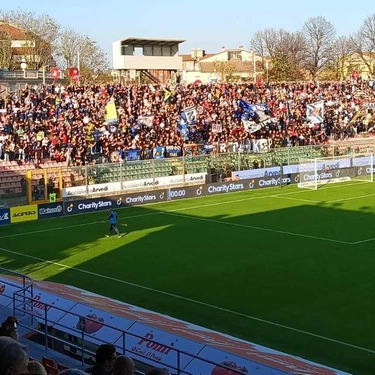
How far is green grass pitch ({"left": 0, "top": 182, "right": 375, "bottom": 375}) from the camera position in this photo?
64.2ft

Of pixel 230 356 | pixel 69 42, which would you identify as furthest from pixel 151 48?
pixel 230 356

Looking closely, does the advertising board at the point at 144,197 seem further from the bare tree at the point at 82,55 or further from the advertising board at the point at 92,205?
the bare tree at the point at 82,55

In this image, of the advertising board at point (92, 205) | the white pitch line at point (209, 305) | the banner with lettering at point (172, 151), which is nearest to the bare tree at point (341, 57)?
the banner with lettering at point (172, 151)

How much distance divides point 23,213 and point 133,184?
9.14 metres

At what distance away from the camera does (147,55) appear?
258 feet

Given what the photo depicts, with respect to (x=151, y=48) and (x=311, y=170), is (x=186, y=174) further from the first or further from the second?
(x=151, y=48)

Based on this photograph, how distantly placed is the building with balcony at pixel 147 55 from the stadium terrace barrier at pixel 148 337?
196ft

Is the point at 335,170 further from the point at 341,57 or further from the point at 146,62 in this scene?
the point at 341,57

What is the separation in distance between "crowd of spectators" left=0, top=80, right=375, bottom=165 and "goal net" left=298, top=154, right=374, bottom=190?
6.88 meters

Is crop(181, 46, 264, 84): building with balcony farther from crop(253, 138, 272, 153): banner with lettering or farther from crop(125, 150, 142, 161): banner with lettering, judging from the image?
crop(125, 150, 142, 161): banner with lettering

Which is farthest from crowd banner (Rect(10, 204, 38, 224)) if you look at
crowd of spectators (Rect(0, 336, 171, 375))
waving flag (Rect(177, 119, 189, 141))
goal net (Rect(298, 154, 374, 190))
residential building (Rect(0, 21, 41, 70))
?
residential building (Rect(0, 21, 41, 70))

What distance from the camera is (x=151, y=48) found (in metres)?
79.2

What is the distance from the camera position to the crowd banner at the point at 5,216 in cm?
3697

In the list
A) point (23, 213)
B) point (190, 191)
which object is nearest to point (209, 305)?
point (23, 213)
